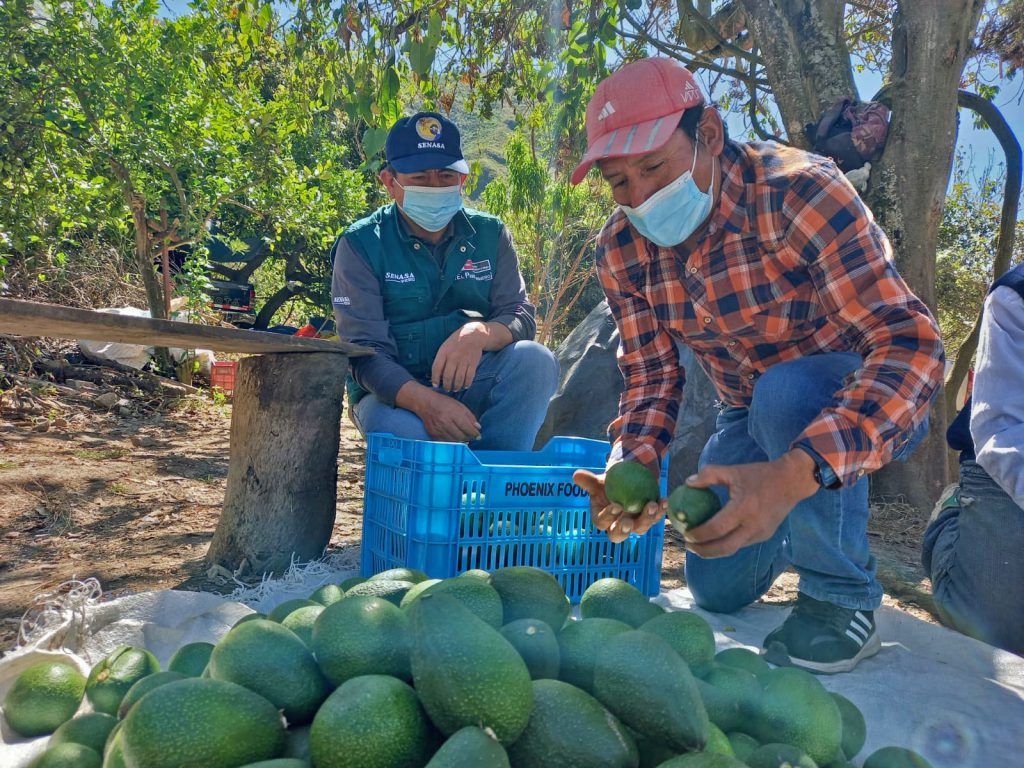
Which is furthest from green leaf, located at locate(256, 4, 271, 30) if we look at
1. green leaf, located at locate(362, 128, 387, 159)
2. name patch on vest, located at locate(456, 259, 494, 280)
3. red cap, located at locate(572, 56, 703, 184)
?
red cap, located at locate(572, 56, 703, 184)

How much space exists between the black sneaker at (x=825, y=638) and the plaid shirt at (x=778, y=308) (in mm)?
572

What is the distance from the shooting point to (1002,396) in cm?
231

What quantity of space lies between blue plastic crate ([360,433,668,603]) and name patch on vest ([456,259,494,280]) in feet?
3.26

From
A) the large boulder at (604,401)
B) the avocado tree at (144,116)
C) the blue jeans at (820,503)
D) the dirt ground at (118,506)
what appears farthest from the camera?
the avocado tree at (144,116)

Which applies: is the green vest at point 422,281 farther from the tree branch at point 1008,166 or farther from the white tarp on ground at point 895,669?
the tree branch at point 1008,166

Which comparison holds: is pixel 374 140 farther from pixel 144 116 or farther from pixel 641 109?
pixel 144 116

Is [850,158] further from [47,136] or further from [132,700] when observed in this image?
[47,136]

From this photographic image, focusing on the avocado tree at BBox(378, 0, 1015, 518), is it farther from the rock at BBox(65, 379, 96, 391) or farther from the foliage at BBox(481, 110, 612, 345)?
the foliage at BBox(481, 110, 612, 345)

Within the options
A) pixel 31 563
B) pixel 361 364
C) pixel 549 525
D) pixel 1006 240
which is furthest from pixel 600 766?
pixel 1006 240

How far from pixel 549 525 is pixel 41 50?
7.15m

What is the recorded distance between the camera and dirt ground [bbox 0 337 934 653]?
3.19 meters

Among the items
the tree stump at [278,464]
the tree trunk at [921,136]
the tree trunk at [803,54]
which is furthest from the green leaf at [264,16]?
the tree trunk at [921,136]

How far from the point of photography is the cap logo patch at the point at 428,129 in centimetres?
337

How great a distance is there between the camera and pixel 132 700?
1.31 meters
